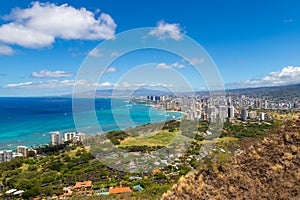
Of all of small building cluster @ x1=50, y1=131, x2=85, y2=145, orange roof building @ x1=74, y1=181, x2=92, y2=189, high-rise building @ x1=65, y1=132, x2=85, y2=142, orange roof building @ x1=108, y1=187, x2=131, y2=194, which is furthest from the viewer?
small building cluster @ x1=50, y1=131, x2=85, y2=145

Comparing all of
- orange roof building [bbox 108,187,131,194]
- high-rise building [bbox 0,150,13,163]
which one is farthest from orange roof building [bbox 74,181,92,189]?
high-rise building [bbox 0,150,13,163]

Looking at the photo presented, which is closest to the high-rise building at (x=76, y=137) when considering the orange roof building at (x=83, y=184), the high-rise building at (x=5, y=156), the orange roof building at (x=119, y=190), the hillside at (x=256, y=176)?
the high-rise building at (x=5, y=156)

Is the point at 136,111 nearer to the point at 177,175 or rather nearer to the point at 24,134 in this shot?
the point at 24,134

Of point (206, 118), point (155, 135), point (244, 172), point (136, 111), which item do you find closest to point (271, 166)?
point (244, 172)

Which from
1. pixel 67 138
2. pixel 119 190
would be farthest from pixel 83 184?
pixel 67 138

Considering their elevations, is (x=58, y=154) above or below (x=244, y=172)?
below

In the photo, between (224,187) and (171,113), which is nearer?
(224,187)

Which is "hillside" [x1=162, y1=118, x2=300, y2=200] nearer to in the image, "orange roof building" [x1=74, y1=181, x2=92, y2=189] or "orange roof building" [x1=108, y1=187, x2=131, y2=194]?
"orange roof building" [x1=108, y1=187, x2=131, y2=194]

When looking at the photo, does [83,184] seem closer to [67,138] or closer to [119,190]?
[119,190]
